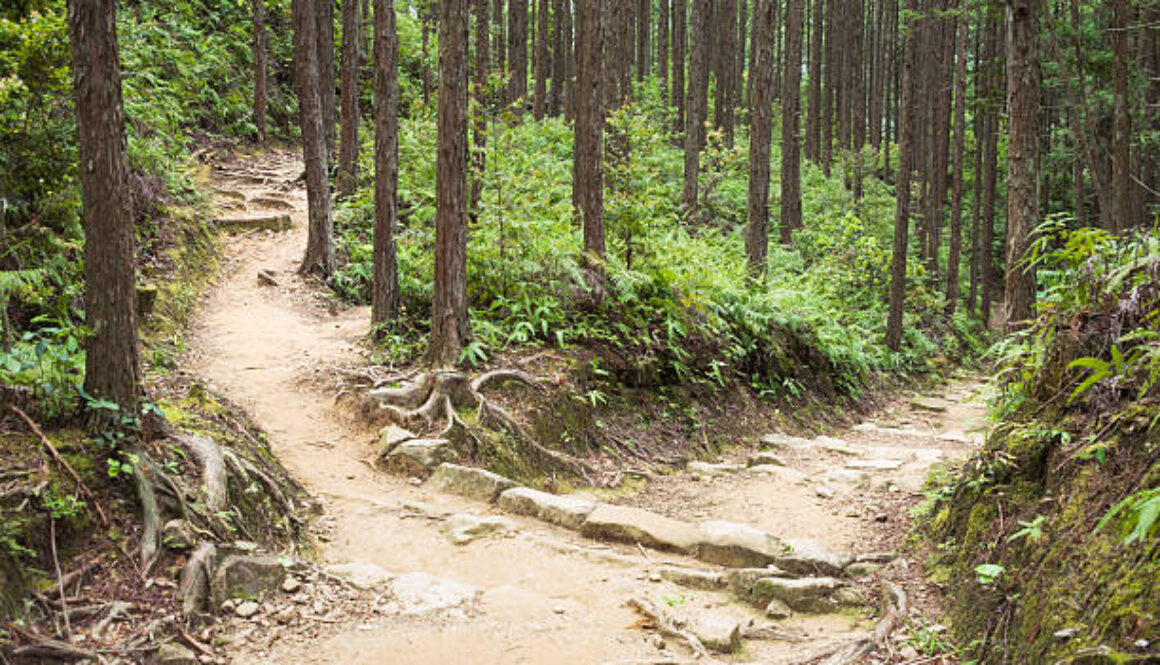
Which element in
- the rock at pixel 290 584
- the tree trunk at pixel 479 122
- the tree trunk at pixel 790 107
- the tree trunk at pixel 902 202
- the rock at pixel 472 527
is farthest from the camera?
the tree trunk at pixel 790 107

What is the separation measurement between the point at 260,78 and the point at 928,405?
67.3ft

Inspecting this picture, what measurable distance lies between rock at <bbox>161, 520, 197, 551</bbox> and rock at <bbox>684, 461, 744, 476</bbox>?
243 inches

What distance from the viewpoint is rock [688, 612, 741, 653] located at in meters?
4.64

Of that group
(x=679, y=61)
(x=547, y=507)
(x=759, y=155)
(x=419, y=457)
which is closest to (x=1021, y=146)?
(x=547, y=507)

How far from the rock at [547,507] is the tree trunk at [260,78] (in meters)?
19.5

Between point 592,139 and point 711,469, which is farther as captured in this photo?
point 592,139

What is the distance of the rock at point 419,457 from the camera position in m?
7.56

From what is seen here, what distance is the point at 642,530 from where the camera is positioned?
638 centimetres

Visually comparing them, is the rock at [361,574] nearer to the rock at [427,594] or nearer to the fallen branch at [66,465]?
the rock at [427,594]

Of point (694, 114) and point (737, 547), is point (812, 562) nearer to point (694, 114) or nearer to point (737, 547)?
point (737, 547)

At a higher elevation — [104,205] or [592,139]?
[592,139]

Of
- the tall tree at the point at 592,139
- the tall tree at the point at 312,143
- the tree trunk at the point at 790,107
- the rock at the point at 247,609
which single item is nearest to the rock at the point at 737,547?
the rock at the point at 247,609

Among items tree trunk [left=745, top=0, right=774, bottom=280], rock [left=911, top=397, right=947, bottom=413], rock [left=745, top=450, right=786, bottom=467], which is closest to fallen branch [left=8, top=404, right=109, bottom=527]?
rock [left=745, top=450, right=786, bottom=467]

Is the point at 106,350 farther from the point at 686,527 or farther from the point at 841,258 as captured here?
the point at 841,258
